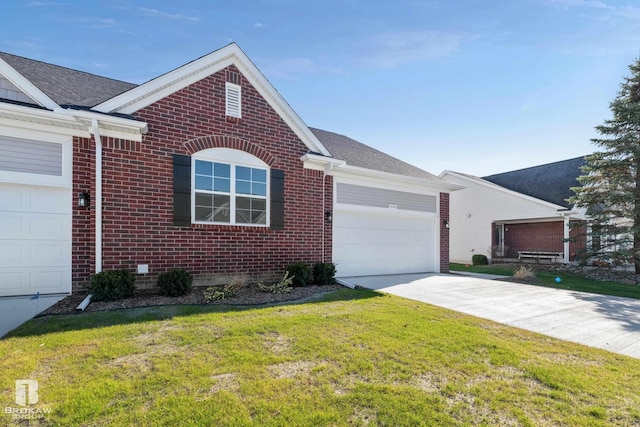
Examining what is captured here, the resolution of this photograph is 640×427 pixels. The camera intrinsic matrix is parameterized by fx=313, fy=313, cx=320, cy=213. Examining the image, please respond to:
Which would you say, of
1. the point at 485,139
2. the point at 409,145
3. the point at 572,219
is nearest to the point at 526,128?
the point at 485,139

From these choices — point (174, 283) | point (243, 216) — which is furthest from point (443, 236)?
point (174, 283)

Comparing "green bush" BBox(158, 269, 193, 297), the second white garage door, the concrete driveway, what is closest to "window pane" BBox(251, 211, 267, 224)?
"green bush" BBox(158, 269, 193, 297)

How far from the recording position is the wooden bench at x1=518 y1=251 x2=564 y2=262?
16.7 m

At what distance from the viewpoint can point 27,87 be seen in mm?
6512

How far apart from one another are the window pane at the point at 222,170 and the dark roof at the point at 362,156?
3891 millimetres

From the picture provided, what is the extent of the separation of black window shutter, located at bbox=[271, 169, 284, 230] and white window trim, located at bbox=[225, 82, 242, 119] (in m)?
1.81

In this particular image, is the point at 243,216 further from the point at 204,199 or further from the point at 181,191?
the point at 181,191

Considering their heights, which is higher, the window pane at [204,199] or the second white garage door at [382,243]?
the window pane at [204,199]

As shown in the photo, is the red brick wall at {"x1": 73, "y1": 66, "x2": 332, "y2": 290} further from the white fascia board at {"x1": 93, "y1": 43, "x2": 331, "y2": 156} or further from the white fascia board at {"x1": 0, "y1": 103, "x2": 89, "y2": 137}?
the white fascia board at {"x1": 0, "y1": 103, "x2": 89, "y2": 137}

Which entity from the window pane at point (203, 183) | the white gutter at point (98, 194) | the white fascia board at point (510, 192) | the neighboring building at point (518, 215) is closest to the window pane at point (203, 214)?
the window pane at point (203, 183)

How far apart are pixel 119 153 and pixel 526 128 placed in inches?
570

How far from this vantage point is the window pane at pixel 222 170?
8.01 m

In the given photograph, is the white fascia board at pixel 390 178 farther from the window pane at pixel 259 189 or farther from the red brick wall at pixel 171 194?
the window pane at pixel 259 189

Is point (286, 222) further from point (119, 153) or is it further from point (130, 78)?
point (130, 78)
